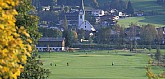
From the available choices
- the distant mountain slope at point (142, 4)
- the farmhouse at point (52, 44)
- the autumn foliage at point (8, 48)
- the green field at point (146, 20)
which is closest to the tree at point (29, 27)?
the autumn foliage at point (8, 48)

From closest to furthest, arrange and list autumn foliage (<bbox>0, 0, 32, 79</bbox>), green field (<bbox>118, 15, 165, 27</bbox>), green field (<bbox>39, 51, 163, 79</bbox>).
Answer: autumn foliage (<bbox>0, 0, 32, 79</bbox>), green field (<bbox>39, 51, 163, 79</bbox>), green field (<bbox>118, 15, 165, 27</bbox>)

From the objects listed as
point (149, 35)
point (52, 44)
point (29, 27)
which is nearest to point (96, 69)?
point (29, 27)


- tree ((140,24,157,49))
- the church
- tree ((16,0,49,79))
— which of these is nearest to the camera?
tree ((16,0,49,79))

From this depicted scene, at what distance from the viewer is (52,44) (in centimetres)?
7044

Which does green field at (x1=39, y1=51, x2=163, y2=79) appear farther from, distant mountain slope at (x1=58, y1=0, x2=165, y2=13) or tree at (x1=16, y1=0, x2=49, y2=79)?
distant mountain slope at (x1=58, y1=0, x2=165, y2=13)

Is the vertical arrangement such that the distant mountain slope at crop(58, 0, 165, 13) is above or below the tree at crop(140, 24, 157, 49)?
above

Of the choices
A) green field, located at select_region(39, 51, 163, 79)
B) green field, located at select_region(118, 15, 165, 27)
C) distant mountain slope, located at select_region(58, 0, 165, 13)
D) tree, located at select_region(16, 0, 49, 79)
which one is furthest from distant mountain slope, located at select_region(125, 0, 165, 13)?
tree, located at select_region(16, 0, 49, 79)

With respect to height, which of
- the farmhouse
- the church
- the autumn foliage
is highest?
the church

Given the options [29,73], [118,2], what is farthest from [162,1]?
[29,73]

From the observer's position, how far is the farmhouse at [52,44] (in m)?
69.5

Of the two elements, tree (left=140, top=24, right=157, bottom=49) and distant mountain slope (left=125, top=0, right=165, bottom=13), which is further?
distant mountain slope (left=125, top=0, right=165, bottom=13)

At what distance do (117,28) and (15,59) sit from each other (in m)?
74.1

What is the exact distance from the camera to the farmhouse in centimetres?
6950

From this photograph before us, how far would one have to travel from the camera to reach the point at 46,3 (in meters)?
123
